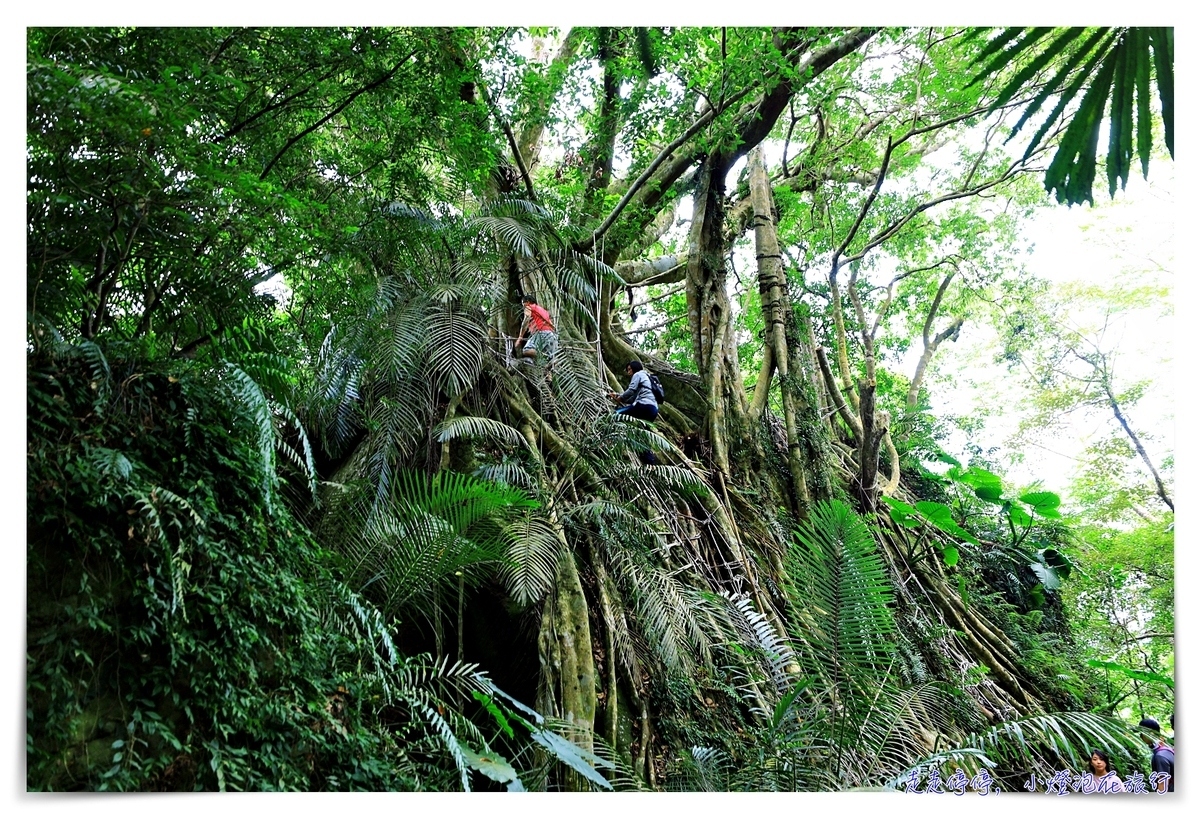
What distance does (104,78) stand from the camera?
231 cm

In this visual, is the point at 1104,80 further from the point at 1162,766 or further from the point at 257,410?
the point at 257,410

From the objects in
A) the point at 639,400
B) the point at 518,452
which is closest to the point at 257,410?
the point at 518,452

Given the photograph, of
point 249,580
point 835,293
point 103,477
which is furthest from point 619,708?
point 835,293

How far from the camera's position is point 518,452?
427 centimetres

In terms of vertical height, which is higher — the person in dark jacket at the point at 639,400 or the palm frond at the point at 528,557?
the person in dark jacket at the point at 639,400

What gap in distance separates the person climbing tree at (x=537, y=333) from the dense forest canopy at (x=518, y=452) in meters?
0.02

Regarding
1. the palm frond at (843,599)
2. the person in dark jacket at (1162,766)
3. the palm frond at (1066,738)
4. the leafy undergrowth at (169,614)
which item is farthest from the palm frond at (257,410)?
the person in dark jacket at (1162,766)

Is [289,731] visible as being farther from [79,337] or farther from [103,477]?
[79,337]

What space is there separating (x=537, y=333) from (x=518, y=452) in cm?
91

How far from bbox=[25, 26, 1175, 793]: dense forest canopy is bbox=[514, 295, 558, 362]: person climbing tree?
21 millimetres

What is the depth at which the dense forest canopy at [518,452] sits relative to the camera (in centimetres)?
235

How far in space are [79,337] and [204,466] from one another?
1.92 ft

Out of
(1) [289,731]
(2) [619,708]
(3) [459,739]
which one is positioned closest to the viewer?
(1) [289,731]

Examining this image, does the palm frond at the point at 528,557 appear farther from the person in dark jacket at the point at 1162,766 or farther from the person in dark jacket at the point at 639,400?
the person in dark jacket at the point at 1162,766
